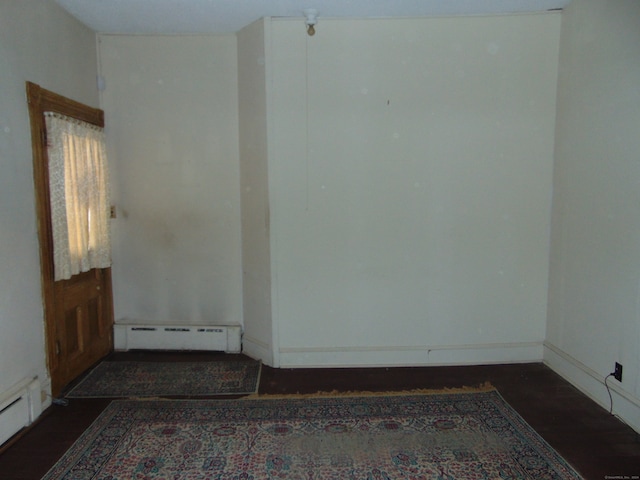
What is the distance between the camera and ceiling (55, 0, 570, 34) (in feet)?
9.36

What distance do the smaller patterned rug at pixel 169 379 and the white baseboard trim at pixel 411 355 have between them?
379 mm

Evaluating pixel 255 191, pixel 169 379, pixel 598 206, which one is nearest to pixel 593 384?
pixel 598 206

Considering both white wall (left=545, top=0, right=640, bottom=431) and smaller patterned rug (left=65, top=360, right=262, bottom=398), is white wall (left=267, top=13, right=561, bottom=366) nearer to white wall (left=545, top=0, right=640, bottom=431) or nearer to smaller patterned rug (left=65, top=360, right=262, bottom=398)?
white wall (left=545, top=0, right=640, bottom=431)

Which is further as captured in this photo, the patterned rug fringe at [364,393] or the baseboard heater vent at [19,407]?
the patterned rug fringe at [364,393]

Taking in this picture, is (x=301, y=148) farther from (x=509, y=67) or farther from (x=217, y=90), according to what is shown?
(x=509, y=67)

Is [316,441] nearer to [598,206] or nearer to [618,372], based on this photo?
[618,372]

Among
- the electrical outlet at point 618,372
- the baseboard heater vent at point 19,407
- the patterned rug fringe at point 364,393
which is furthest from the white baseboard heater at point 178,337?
the electrical outlet at point 618,372

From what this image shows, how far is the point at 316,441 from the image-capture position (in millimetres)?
2334

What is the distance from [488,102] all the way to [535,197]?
818 mm

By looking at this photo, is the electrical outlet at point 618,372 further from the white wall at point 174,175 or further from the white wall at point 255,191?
the white wall at point 174,175

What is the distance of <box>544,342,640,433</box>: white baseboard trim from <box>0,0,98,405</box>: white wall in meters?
→ 3.59

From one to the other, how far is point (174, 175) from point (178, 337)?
141 cm

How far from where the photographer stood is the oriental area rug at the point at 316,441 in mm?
2082

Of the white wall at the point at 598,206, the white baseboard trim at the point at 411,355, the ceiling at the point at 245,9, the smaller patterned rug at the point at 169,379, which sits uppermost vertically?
the ceiling at the point at 245,9
